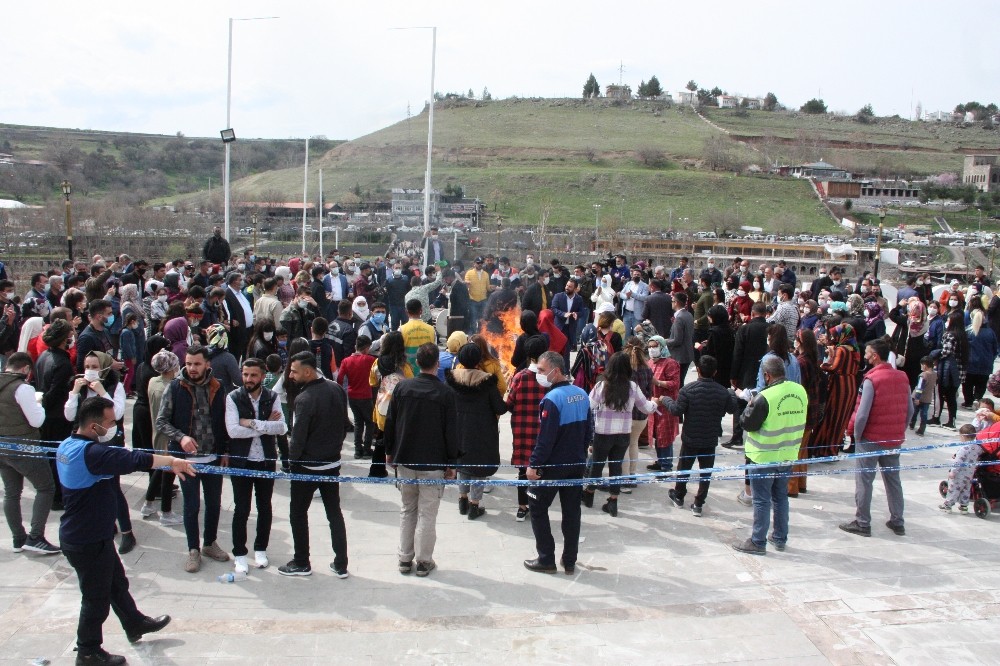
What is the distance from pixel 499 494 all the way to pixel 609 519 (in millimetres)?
1167

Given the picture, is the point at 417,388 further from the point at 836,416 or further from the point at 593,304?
the point at 593,304

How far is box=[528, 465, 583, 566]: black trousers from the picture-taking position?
5.68 meters

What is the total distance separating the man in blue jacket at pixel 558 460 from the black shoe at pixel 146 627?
8.36 ft

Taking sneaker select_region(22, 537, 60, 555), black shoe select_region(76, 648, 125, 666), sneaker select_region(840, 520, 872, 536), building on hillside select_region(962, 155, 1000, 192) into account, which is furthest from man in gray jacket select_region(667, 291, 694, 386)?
building on hillside select_region(962, 155, 1000, 192)

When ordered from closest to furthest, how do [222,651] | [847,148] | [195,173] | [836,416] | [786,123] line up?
[222,651] → [836,416] → [195,173] → [847,148] → [786,123]

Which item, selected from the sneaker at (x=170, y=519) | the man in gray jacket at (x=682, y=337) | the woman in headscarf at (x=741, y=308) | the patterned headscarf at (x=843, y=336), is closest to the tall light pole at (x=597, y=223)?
the woman in headscarf at (x=741, y=308)

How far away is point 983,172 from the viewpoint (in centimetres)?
11619

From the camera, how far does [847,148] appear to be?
142 metres

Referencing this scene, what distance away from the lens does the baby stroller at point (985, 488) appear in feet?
Answer: 23.3

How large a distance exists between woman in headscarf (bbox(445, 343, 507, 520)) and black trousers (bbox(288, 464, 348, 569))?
1.05 metres

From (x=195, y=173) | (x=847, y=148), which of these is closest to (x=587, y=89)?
(x=847, y=148)

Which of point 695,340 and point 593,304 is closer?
point 695,340

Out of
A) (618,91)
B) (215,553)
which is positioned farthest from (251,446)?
(618,91)

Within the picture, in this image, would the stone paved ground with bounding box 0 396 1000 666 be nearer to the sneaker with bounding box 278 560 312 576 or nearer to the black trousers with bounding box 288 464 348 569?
the sneaker with bounding box 278 560 312 576
